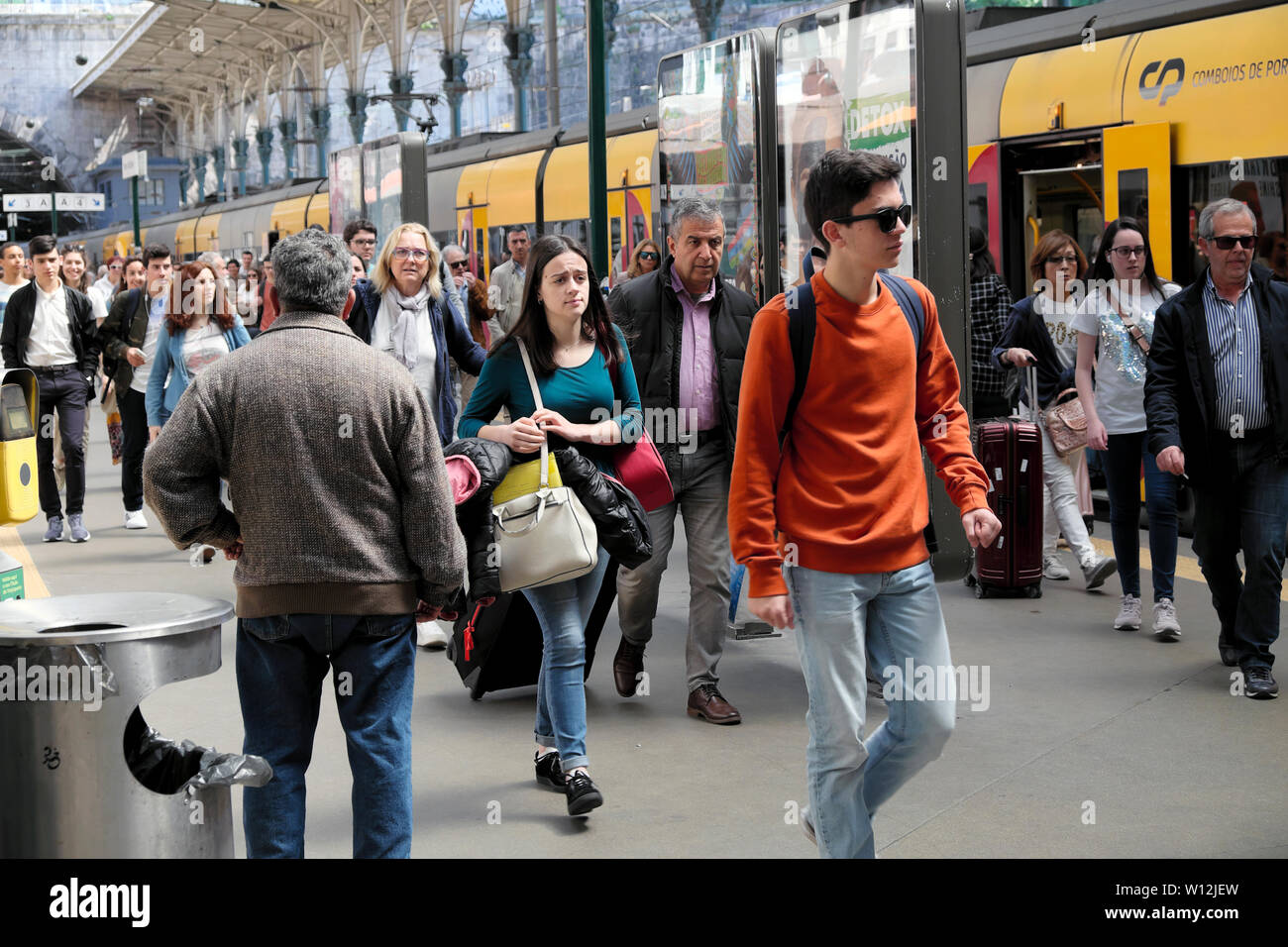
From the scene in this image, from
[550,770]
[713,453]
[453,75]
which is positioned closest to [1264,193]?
[713,453]

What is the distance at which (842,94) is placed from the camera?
6180 mm

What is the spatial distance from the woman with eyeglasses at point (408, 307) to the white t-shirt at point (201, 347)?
303 cm

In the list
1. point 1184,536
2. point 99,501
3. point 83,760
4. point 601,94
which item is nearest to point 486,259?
point 99,501

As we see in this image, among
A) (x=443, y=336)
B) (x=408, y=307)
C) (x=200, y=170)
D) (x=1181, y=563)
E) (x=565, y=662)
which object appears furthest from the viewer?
(x=200, y=170)

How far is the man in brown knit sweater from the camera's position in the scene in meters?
3.25

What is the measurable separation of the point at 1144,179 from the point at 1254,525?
13.0 feet

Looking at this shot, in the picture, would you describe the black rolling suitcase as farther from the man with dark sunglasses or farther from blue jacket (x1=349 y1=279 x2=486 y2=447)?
the man with dark sunglasses

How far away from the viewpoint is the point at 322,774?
195 inches

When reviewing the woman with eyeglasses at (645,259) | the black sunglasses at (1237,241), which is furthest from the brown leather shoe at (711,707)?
the woman with eyeglasses at (645,259)

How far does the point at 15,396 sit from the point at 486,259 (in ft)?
49.4

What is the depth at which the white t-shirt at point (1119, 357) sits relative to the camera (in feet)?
21.9

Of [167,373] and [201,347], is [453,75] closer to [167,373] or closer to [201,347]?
[167,373]
